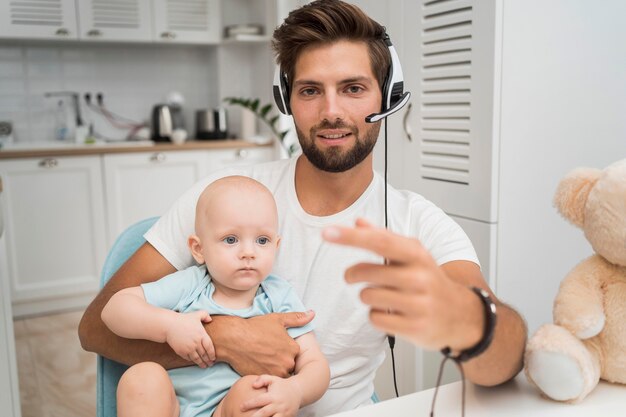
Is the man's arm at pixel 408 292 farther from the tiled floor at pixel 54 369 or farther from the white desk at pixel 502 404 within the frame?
the tiled floor at pixel 54 369

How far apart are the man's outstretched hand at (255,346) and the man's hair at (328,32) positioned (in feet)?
1.88

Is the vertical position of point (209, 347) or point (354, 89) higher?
point (354, 89)

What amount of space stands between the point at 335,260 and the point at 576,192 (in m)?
0.53

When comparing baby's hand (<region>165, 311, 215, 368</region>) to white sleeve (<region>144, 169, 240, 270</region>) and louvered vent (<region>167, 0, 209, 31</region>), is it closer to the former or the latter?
white sleeve (<region>144, 169, 240, 270</region>)

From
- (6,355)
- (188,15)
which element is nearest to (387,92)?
(6,355)

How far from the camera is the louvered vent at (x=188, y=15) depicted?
13.6 ft

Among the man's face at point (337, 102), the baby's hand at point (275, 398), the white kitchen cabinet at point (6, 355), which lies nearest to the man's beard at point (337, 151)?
the man's face at point (337, 102)

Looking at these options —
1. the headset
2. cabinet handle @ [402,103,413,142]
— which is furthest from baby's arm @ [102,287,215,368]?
cabinet handle @ [402,103,413,142]

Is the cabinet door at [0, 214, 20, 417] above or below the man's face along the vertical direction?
below

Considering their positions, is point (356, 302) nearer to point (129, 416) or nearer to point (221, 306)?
point (221, 306)

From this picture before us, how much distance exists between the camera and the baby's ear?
47.9 inches

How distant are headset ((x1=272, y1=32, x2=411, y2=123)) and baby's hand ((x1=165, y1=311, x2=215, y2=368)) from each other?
0.55 meters

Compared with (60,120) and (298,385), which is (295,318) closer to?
(298,385)

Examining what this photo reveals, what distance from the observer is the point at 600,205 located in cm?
92
